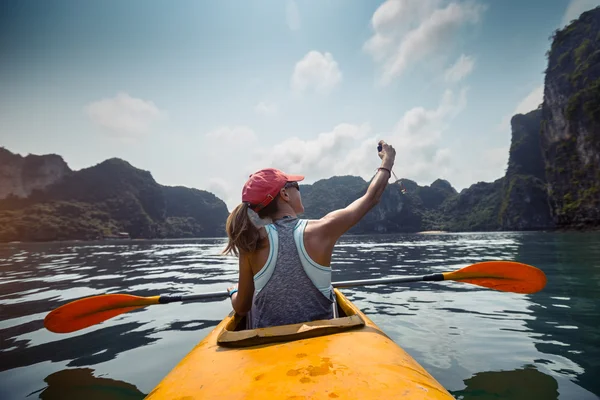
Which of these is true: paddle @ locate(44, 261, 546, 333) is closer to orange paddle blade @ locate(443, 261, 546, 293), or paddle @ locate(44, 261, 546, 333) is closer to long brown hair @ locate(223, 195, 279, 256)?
orange paddle blade @ locate(443, 261, 546, 293)

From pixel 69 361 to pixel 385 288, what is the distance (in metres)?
6.62

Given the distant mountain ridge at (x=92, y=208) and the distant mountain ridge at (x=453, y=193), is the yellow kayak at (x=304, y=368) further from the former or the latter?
the distant mountain ridge at (x=92, y=208)

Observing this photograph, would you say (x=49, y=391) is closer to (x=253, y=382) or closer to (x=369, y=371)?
(x=253, y=382)

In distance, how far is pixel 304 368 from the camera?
140 cm

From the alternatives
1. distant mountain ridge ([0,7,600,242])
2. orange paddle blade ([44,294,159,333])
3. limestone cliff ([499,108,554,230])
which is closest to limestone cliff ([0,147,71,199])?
distant mountain ridge ([0,7,600,242])

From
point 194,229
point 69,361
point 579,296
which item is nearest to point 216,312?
point 69,361

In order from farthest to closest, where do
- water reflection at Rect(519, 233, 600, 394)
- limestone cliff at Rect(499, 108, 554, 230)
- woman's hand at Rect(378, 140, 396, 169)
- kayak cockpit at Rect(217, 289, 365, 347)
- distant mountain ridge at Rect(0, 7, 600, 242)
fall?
limestone cliff at Rect(499, 108, 554, 230) → distant mountain ridge at Rect(0, 7, 600, 242) → water reflection at Rect(519, 233, 600, 394) → woman's hand at Rect(378, 140, 396, 169) → kayak cockpit at Rect(217, 289, 365, 347)

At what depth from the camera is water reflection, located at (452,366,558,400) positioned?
2682 millimetres

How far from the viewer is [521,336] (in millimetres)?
4109

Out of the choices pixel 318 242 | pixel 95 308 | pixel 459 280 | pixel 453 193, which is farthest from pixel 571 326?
pixel 453 193

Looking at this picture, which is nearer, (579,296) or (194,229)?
(579,296)

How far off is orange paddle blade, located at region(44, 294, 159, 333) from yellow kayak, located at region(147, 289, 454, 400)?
2497mm

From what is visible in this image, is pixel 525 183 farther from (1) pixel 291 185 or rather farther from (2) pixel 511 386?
(1) pixel 291 185

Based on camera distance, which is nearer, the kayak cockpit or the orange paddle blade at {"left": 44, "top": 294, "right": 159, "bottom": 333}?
the kayak cockpit
